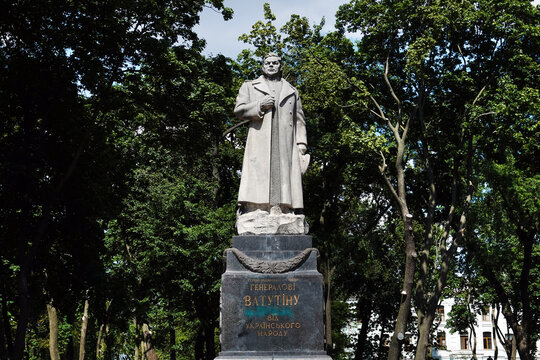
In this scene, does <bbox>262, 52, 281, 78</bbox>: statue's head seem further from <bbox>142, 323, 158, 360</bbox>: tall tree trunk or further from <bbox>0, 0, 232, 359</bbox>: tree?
<bbox>142, 323, 158, 360</bbox>: tall tree trunk

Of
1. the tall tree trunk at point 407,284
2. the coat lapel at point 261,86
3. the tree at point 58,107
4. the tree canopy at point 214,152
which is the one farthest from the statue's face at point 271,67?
the tall tree trunk at point 407,284

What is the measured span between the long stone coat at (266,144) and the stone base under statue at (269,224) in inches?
8.4

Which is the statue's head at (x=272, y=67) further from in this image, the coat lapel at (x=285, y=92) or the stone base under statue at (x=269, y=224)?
the stone base under statue at (x=269, y=224)

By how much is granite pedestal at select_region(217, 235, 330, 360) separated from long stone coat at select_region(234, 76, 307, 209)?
0.90 m

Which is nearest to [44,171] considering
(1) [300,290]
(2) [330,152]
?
(1) [300,290]

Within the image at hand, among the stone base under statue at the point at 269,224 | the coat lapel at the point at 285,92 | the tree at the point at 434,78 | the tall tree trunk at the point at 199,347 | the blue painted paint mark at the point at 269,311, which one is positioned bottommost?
the tall tree trunk at the point at 199,347

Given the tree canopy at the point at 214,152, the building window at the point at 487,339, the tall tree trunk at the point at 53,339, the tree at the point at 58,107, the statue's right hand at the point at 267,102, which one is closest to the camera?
the statue's right hand at the point at 267,102

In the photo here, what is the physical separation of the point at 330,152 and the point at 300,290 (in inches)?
598

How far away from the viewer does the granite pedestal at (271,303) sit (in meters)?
8.63

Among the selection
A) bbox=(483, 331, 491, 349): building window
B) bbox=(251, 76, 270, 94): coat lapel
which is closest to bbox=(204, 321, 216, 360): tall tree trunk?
bbox=(251, 76, 270, 94): coat lapel

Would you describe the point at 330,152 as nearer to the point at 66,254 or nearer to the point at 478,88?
the point at 478,88

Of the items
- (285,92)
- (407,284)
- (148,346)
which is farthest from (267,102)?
(148,346)

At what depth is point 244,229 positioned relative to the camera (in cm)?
956

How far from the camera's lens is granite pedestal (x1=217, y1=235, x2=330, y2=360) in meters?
8.63
